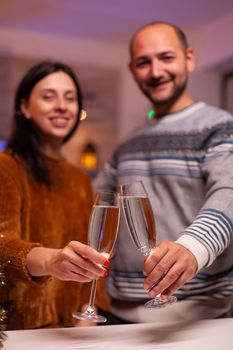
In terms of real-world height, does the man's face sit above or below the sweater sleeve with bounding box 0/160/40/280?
above

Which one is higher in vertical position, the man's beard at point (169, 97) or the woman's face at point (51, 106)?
the man's beard at point (169, 97)

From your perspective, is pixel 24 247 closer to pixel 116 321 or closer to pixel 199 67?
pixel 116 321

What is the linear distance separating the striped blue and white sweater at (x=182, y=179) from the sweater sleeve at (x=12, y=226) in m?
0.35

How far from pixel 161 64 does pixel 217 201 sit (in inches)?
22.6

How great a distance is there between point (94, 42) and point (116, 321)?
126 inches

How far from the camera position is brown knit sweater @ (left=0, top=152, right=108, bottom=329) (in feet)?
4.43

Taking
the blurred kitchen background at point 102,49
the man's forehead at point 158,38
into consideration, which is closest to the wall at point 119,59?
the blurred kitchen background at point 102,49

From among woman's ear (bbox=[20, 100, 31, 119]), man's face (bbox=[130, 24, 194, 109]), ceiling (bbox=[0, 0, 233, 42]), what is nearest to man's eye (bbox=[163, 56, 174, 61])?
man's face (bbox=[130, 24, 194, 109])

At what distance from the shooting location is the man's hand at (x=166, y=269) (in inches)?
38.7

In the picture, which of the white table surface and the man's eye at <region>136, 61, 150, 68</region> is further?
the man's eye at <region>136, 61, 150, 68</region>

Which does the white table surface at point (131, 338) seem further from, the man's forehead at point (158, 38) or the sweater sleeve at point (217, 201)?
the man's forehead at point (158, 38)

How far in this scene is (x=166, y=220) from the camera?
1.47 metres

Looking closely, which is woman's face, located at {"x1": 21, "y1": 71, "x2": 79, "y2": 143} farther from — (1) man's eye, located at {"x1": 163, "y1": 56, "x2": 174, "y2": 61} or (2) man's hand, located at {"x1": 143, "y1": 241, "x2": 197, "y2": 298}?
(2) man's hand, located at {"x1": 143, "y1": 241, "x2": 197, "y2": 298}

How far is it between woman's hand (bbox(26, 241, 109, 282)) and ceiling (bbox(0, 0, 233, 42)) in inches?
110
